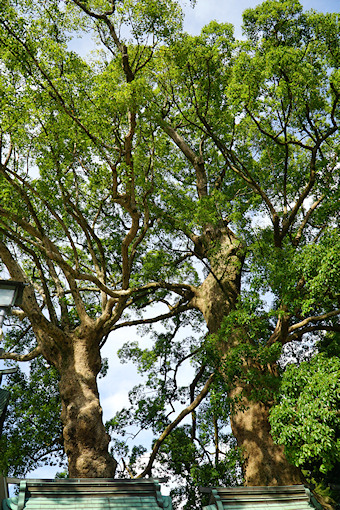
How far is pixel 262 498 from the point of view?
708 centimetres

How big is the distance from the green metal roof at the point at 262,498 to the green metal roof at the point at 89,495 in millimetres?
802

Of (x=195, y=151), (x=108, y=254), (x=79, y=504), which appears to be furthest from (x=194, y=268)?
(x=79, y=504)

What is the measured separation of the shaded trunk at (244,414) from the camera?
30.7ft

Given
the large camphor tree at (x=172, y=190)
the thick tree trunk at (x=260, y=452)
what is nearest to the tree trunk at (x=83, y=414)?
the large camphor tree at (x=172, y=190)

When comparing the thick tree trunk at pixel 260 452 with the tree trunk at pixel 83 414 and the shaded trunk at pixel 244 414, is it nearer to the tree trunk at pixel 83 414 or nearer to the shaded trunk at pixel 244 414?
the shaded trunk at pixel 244 414

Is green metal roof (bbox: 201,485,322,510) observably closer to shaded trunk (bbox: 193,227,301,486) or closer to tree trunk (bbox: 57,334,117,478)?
shaded trunk (bbox: 193,227,301,486)

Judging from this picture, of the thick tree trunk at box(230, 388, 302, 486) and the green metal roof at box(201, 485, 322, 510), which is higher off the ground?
the thick tree trunk at box(230, 388, 302, 486)

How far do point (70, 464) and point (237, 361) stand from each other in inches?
168

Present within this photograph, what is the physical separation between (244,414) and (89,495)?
16.2ft

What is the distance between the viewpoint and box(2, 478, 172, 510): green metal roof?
20.8 feet

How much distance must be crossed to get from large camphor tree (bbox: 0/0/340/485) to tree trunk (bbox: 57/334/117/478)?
0.03 m

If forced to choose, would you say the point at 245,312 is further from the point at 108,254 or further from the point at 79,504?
the point at 108,254

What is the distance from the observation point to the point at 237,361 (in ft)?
30.5

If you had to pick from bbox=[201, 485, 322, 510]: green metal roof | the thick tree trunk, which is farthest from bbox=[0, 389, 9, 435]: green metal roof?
bbox=[201, 485, 322, 510]: green metal roof
